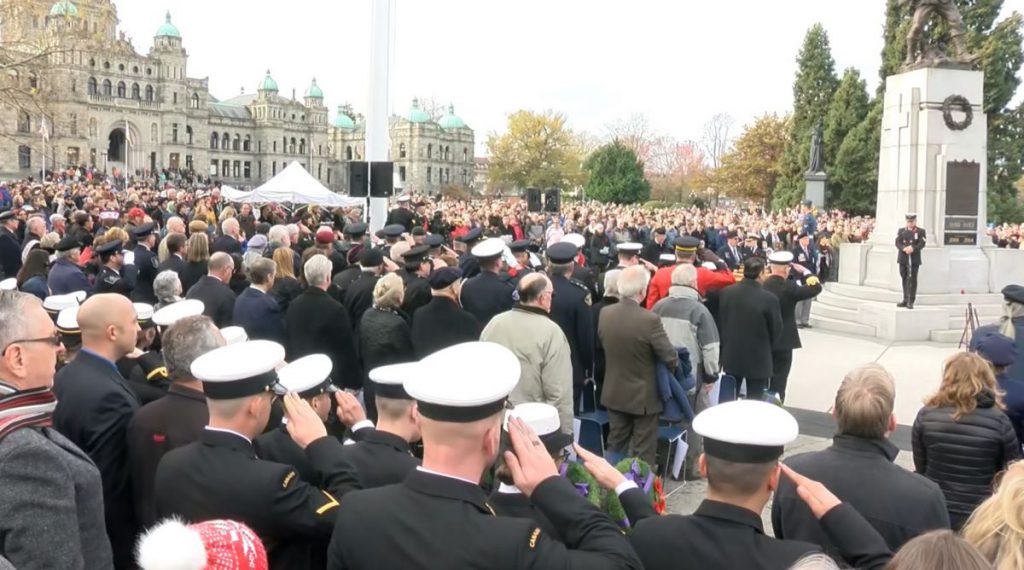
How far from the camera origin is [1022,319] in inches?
263

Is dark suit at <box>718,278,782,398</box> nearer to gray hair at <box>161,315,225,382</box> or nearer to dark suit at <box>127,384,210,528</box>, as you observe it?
gray hair at <box>161,315,225,382</box>

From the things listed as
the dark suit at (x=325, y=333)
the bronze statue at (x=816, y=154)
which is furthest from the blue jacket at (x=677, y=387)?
the bronze statue at (x=816, y=154)

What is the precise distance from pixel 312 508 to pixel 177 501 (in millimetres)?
553

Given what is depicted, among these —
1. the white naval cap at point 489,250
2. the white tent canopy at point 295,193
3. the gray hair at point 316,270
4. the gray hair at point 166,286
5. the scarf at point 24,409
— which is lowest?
the scarf at point 24,409

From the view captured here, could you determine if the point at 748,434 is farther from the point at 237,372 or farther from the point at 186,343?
the point at 186,343

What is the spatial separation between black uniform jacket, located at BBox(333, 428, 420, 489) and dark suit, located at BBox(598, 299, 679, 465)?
12.0 feet

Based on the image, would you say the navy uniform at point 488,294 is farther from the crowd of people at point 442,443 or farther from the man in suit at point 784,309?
the man in suit at point 784,309

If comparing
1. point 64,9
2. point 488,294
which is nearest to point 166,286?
point 488,294

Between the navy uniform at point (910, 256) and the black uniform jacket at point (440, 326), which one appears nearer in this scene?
the black uniform jacket at point (440, 326)

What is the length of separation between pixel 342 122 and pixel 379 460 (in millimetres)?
139134

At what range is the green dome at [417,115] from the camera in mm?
132375

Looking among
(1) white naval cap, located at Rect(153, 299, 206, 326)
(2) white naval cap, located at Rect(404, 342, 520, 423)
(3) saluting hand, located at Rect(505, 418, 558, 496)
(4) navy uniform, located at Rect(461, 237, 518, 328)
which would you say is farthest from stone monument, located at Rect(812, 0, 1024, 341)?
(2) white naval cap, located at Rect(404, 342, 520, 423)

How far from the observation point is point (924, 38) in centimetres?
1605

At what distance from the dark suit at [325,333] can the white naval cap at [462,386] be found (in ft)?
16.3
